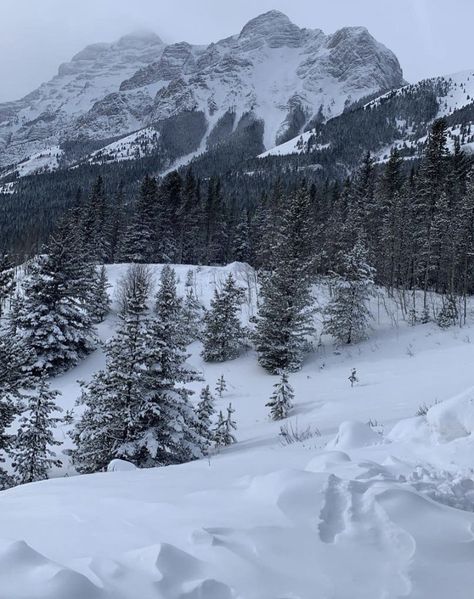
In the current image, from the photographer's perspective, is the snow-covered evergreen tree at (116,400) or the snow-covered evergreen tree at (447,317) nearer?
the snow-covered evergreen tree at (116,400)

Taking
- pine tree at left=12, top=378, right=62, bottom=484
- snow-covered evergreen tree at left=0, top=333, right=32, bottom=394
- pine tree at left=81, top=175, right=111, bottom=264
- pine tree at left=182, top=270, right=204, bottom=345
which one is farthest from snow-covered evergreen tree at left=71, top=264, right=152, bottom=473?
pine tree at left=81, top=175, right=111, bottom=264

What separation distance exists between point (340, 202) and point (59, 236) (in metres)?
33.6

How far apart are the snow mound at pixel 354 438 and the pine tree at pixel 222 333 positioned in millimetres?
18167

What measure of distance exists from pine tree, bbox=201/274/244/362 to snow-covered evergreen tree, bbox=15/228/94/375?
8.11m

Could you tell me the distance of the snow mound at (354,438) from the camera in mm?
6747

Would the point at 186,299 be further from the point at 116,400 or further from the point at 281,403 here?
the point at 116,400

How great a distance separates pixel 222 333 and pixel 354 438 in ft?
60.9

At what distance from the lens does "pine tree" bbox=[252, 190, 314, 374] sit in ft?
75.7

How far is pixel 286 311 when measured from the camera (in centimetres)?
2398

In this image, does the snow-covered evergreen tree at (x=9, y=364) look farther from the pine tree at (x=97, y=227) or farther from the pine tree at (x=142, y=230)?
the pine tree at (x=142, y=230)

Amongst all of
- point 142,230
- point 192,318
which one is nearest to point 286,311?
point 192,318

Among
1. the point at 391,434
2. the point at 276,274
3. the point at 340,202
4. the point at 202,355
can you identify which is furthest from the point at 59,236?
the point at 340,202

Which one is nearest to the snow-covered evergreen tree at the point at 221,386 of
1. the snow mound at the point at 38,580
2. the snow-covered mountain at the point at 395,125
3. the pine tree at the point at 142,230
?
the snow mound at the point at 38,580

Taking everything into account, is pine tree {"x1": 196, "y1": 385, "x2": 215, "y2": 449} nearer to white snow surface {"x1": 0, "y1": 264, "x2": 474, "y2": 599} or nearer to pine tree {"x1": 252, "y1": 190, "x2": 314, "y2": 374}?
white snow surface {"x1": 0, "y1": 264, "x2": 474, "y2": 599}
